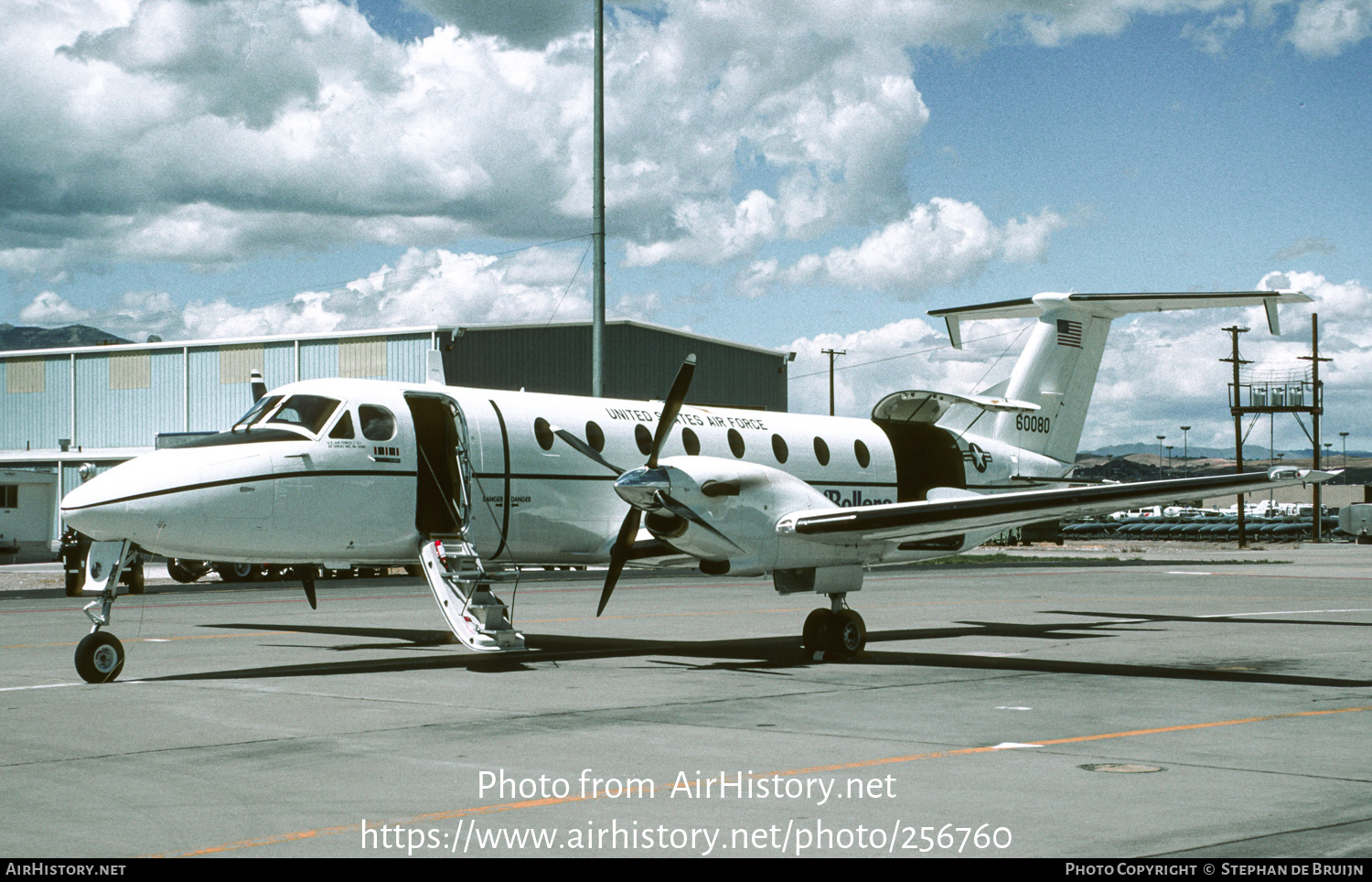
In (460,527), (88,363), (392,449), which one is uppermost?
(88,363)

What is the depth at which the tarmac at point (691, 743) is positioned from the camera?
6637 millimetres

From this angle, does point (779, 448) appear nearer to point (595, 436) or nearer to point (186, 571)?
point (595, 436)

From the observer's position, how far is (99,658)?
13203mm

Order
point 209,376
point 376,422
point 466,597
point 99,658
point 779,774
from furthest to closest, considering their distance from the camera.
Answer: point 209,376
point 376,422
point 466,597
point 99,658
point 779,774

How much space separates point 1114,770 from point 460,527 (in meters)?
9.13

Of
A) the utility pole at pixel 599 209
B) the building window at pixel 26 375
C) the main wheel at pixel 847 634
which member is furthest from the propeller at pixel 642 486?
the building window at pixel 26 375

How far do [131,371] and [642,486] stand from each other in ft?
142

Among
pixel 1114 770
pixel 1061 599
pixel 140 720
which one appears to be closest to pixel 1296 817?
pixel 1114 770

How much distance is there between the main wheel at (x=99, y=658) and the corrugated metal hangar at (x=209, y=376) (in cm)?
3188

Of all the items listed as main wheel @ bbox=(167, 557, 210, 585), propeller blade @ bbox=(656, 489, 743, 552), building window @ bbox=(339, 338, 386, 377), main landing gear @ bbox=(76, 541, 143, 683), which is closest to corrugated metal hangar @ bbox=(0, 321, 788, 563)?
building window @ bbox=(339, 338, 386, 377)

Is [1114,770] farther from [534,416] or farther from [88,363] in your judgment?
[88,363]

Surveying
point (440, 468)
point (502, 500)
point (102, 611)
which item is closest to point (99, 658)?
point (102, 611)

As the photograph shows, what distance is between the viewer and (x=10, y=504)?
1945 inches
